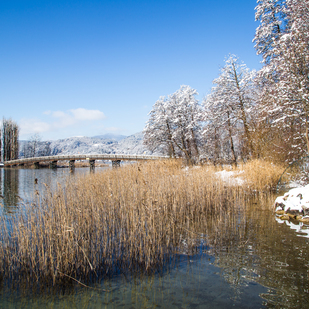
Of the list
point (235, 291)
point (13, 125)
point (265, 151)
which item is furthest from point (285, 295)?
point (13, 125)

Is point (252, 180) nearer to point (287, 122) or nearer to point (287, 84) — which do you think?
point (287, 122)

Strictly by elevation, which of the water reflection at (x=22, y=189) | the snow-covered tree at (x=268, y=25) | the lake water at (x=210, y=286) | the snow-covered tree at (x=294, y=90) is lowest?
the lake water at (x=210, y=286)

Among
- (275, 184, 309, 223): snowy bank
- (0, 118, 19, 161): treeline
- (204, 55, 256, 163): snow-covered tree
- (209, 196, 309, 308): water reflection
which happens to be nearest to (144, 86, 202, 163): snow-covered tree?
(204, 55, 256, 163): snow-covered tree

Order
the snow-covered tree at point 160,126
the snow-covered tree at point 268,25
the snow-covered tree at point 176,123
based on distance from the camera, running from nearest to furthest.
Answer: the snow-covered tree at point 268,25, the snow-covered tree at point 176,123, the snow-covered tree at point 160,126

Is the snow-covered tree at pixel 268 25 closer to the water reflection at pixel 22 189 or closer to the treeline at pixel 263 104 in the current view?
the treeline at pixel 263 104

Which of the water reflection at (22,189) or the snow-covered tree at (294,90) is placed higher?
the snow-covered tree at (294,90)

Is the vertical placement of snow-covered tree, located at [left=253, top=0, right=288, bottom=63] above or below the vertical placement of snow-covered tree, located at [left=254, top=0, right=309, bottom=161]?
above

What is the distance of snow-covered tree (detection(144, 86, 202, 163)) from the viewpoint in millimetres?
26438

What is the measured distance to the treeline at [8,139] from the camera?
51.8 metres

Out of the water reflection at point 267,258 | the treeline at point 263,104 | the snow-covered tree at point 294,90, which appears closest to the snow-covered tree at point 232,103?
the treeline at point 263,104

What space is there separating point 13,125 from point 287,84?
57543mm

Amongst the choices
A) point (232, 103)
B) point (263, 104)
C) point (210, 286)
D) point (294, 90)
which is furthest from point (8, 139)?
point (210, 286)

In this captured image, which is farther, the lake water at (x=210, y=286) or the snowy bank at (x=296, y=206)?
the snowy bank at (x=296, y=206)

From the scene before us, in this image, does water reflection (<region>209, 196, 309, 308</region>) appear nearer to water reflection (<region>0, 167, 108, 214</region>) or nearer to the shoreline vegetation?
the shoreline vegetation
